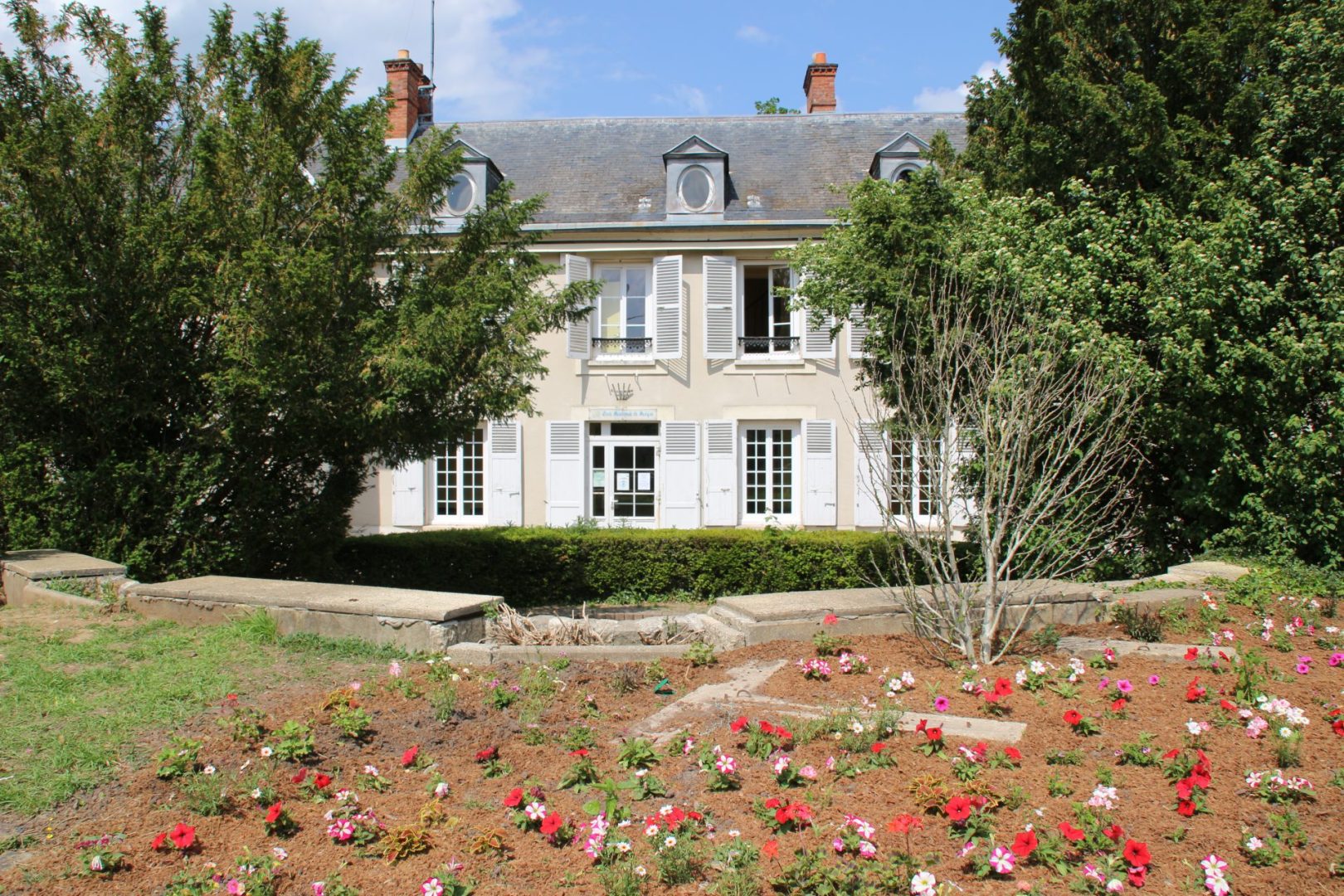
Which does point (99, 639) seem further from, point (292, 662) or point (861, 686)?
point (861, 686)

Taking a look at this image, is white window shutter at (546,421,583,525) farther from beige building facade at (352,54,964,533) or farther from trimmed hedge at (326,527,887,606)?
trimmed hedge at (326,527,887,606)

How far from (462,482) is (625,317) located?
3.90 meters

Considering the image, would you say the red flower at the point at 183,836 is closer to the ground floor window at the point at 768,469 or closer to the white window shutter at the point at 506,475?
the white window shutter at the point at 506,475

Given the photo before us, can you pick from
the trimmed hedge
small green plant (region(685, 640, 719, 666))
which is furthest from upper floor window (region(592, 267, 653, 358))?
small green plant (region(685, 640, 719, 666))

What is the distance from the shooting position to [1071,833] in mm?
2740

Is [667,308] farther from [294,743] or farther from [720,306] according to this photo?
[294,743]

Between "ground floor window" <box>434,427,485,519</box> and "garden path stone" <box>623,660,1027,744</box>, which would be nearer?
"garden path stone" <box>623,660,1027,744</box>

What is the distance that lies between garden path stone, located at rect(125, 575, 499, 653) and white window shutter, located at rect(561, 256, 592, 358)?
9623 millimetres

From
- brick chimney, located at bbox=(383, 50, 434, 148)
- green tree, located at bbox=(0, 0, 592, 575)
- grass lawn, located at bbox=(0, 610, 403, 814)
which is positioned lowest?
grass lawn, located at bbox=(0, 610, 403, 814)

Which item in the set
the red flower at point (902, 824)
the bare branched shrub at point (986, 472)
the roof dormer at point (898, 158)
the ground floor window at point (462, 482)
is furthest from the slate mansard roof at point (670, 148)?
the red flower at point (902, 824)

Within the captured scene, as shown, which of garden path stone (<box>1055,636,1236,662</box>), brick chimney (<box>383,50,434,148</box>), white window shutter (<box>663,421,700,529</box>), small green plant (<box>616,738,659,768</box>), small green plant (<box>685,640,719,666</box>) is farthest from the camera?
brick chimney (<box>383,50,434,148</box>)

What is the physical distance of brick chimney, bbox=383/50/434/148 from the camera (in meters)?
18.2

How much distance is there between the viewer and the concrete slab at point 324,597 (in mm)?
5484

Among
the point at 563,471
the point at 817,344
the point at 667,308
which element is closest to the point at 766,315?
the point at 817,344
